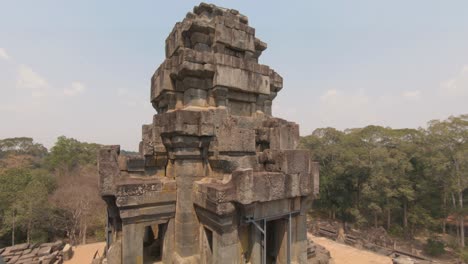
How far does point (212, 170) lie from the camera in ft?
14.6

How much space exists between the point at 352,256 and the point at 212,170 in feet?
37.4

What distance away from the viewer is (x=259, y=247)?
4277mm

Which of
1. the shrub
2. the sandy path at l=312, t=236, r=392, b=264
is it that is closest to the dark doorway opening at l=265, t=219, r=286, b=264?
the sandy path at l=312, t=236, r=392, b=264

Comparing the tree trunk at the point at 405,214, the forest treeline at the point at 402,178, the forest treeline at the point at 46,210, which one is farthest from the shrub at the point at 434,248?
the forest treeline at the point at 46,210

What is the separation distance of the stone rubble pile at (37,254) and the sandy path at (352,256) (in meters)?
13.7

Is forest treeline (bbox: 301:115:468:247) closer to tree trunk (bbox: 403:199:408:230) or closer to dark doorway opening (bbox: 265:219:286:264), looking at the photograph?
tree trunk (bbox: 403:199:408:230)

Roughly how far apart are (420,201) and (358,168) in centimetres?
576

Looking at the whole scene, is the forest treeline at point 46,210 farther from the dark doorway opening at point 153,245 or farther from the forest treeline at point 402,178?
the forest treeline at point 402,178

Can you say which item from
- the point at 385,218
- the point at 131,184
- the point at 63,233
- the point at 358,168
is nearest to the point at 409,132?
the point at 358,168

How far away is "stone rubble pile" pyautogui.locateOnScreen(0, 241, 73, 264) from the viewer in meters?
10.8

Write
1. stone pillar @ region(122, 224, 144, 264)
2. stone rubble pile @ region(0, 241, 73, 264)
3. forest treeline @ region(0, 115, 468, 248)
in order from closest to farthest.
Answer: stone pillar @ region(122, 224, 144, 264), stone rubble pile @ region(0, 241, 73, 264), forest treeline @ region(0, 115, 468, 248)

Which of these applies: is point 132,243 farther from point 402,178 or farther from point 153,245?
point 402,178

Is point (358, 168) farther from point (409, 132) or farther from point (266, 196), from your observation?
point (266, 196)

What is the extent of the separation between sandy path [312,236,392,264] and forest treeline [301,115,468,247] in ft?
24.5
